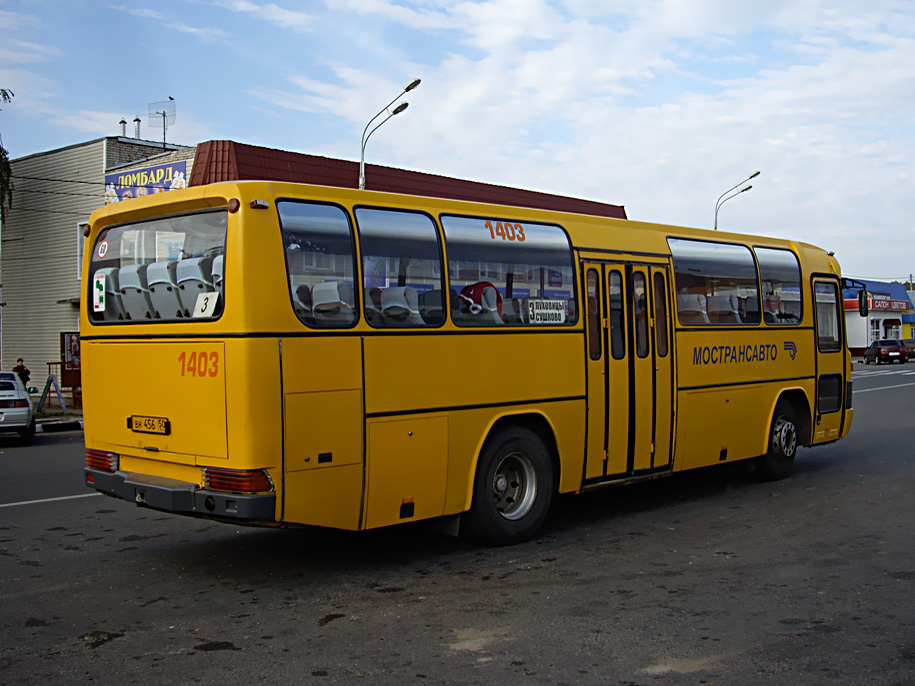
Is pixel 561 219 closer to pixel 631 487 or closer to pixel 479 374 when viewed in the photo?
pixel 479 374

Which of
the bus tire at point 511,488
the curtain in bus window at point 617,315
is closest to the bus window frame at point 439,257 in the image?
the bus tire at point 511,488

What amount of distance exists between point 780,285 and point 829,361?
5.02 feet

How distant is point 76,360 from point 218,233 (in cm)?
2575

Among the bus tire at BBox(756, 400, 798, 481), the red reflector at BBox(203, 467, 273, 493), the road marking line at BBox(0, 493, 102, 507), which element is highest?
the red reflector at BBox(203, 467, 273, 493)

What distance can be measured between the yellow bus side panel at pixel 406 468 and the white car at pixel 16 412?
13337 mm

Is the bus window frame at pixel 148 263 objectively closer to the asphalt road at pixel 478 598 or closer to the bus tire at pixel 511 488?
the asphalt road at pixel 478 598

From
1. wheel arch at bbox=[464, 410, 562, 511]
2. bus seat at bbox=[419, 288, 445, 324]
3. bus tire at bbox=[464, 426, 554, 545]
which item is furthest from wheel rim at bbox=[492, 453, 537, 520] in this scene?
bus seat at bbox=[419, 288, 445, 324]

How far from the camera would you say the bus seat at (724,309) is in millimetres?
10344

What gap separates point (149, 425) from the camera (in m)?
7.01

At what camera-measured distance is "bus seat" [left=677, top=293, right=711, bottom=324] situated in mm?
9875

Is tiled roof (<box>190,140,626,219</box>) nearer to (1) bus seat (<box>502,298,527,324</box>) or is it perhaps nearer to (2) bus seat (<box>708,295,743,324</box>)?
(2) bus seat (<box>708,295,743,324</box>)

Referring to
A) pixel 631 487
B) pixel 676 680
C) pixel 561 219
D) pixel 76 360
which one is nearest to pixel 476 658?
pixel 676 680

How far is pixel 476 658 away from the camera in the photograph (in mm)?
5117

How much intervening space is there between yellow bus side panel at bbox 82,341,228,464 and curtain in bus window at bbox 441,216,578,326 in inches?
83.0
